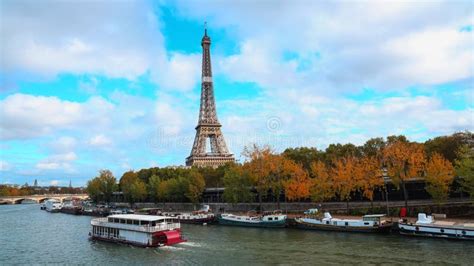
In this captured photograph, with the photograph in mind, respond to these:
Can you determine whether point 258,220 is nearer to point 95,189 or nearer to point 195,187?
point 195,187

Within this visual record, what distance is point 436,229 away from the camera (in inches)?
1902

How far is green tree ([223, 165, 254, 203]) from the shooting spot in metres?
84.1

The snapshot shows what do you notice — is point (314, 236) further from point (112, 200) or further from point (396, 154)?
point (112, 200)

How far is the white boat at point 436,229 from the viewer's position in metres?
→ 45.9

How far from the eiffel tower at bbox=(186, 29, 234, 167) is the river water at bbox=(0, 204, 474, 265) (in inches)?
3271

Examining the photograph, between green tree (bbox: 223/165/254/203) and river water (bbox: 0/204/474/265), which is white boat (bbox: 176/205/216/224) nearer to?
green tree (bbox: 223/165/254/203)

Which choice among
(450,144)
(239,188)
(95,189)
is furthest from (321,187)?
(95,189)

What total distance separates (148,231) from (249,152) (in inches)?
1293

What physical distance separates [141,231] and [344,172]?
115 feet

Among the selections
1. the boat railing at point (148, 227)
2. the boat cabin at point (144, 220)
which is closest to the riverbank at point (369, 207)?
the boat railing at point (148, 227)

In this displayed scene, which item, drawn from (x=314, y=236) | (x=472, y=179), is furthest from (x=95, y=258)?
(x=472, y=179)

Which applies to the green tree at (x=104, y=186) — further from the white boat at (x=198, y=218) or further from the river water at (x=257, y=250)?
the river water at (x=257, y=250)

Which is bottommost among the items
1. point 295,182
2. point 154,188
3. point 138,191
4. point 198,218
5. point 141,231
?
point 198,218

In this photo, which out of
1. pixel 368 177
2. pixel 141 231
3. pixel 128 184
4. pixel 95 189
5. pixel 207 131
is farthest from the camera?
pixel 95 189
